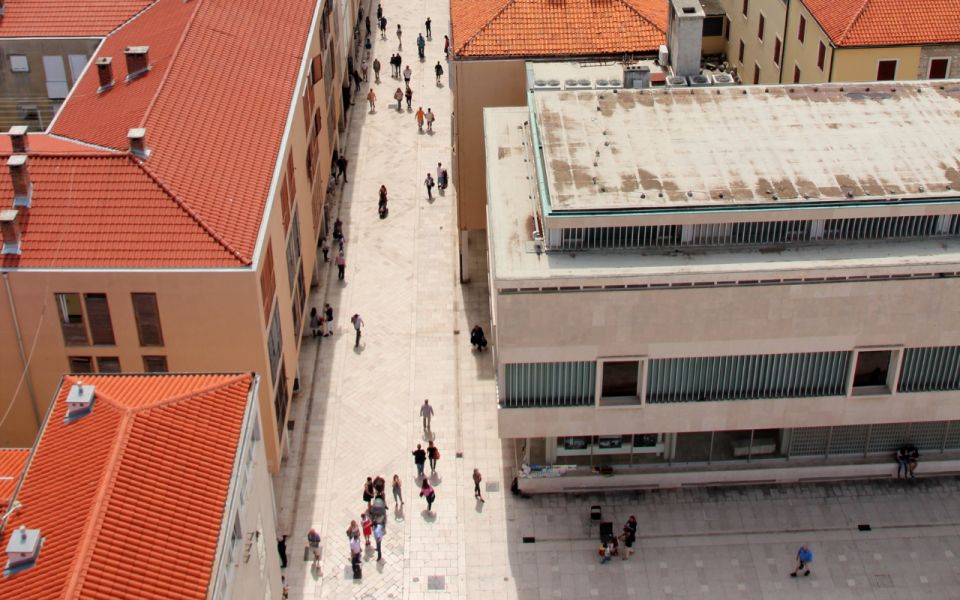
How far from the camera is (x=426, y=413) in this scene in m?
44.9

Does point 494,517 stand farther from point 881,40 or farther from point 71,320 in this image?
point 881,40

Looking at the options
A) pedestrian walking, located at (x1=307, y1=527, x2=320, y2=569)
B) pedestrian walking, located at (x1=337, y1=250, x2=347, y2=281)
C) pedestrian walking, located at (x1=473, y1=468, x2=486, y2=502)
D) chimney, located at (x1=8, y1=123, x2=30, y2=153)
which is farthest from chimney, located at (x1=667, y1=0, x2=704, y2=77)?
chimney, located at (x1=8, y1=123, x2=30, y2=153)

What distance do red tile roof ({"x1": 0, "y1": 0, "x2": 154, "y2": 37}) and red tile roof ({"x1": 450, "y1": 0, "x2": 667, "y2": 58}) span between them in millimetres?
15527

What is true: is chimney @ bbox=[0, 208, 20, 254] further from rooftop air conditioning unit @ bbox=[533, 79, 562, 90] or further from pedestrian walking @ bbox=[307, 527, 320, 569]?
rooftop air conditioning unit @ bbox=[533, 79, 562, 90]

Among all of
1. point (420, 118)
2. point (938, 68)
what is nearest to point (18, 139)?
point (420, 118)

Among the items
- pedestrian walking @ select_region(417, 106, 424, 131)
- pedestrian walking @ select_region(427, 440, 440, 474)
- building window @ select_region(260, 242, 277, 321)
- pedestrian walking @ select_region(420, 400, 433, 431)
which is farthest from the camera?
pedestrian walking @ select_region(417, 106, 424, 131)

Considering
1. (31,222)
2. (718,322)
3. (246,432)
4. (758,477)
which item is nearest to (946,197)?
(718,322)

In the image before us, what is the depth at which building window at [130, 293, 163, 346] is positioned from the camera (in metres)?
36.8

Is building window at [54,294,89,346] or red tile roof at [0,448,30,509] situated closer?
red tile roof at [0,448,30,509]

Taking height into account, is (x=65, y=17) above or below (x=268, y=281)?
above

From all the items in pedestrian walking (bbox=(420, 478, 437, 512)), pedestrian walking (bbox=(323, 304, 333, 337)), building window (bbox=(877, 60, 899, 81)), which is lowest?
pedestrian walking (bbox=(420, 478, 437, 512))

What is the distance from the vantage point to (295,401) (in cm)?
4738

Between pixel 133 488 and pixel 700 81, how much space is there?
90.0 feet

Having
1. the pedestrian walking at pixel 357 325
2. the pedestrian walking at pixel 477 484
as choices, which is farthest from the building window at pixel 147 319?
the pedestrian walking at pixel 357 325
